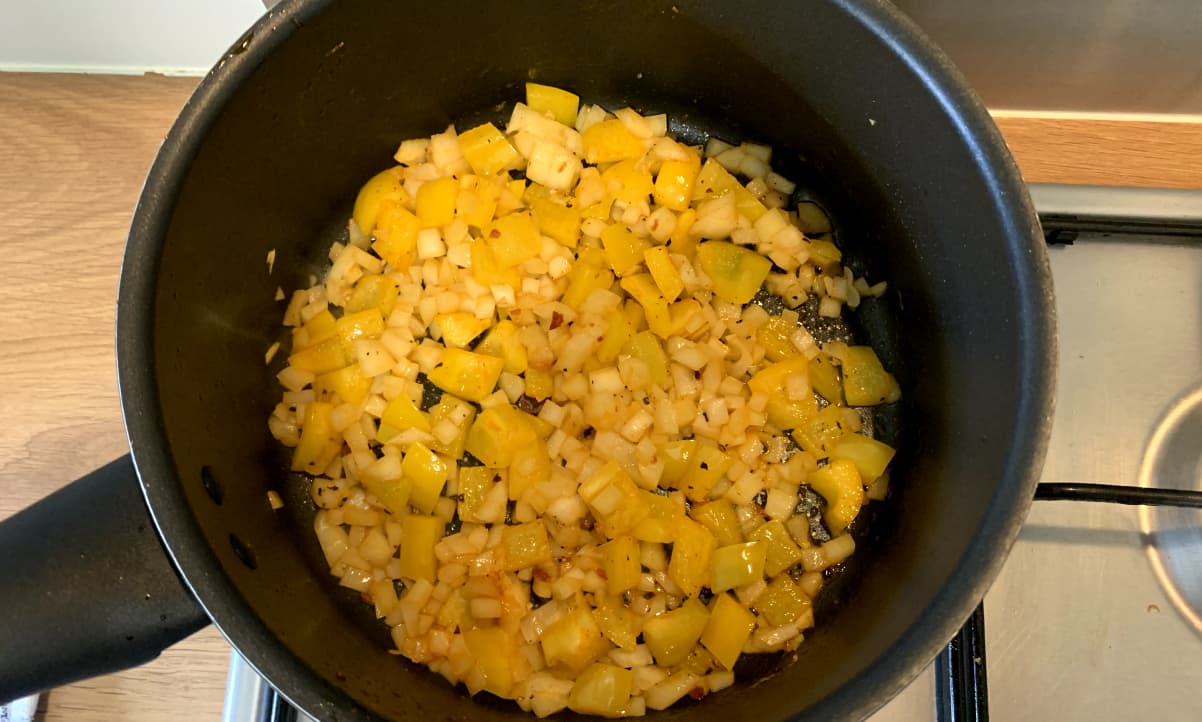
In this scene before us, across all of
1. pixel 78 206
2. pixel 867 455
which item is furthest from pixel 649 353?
pixel 78 206

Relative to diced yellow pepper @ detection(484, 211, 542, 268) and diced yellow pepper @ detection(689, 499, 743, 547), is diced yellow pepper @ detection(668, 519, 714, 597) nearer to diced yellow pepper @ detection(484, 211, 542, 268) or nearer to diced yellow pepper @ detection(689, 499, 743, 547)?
diced yellow pepper @ detection(689, 499, 743, 547)

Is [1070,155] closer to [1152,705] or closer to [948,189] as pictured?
[948,189]

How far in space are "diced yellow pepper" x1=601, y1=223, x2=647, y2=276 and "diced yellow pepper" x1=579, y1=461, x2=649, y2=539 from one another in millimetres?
232

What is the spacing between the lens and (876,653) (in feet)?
2.20

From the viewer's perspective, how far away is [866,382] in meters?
0.96

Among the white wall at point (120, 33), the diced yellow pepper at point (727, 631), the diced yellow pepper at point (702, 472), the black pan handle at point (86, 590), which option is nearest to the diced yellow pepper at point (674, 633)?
the diced yellow pepper at point (727, 631)

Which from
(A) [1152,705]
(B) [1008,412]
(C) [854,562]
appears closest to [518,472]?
(C) [854,562]

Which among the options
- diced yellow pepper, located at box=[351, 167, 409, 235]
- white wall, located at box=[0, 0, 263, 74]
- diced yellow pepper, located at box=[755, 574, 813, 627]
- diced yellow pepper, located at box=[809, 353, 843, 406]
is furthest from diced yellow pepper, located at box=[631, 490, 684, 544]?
white wall, located at box=[0, 0, 263, 74]

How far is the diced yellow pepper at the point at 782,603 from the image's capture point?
89 cm

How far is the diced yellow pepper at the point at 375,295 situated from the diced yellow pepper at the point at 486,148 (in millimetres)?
172

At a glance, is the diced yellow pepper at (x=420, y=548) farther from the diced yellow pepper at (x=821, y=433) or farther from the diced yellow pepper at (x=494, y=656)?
the diced yellow pepper at (x=821, y=433)

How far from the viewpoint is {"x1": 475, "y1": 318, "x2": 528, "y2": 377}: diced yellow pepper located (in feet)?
3.13

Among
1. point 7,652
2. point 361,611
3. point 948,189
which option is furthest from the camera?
point 361,611

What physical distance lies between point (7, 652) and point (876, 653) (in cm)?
65
